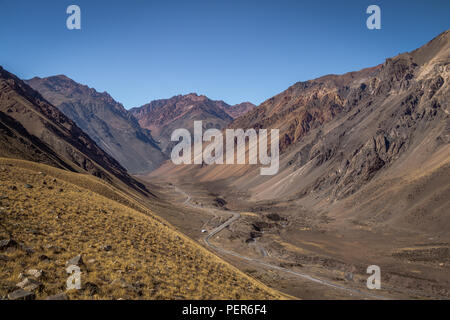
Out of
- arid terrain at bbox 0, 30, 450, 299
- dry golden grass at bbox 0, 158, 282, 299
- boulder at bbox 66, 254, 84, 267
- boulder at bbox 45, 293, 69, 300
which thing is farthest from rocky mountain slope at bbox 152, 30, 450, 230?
boulder at bbox 45, 293, 69, 300

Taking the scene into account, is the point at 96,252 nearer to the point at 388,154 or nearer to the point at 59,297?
the point at 59,297

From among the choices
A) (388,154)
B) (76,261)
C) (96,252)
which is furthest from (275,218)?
(76,261)

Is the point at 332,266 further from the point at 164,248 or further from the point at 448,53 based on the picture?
the point at 448,53

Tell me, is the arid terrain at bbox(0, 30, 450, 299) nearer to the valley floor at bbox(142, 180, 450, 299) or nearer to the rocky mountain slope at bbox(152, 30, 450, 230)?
the valley floor at bbox(142, 180, 450, 299)

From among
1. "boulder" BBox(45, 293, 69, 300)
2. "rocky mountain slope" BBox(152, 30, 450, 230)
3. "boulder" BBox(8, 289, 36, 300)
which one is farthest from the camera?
"rocky mountain slope" BBox(152, 30, 450, 230)

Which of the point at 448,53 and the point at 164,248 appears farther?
the point at 448,53

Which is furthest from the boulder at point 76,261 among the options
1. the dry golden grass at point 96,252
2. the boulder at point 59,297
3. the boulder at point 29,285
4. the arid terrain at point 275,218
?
the boulder at point 59,297
